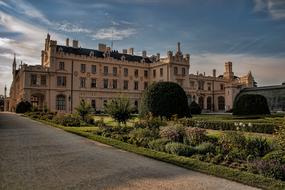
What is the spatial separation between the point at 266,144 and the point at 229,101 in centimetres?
4761

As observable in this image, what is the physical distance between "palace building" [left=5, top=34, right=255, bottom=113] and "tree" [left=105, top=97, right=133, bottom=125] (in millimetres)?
34023

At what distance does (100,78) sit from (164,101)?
136ft

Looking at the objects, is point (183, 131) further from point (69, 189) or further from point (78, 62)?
point (78, 62)

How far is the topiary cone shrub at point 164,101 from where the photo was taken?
22953 millimetres

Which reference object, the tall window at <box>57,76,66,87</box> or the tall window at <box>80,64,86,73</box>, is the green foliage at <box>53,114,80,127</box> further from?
the tall window at <box>80,64,86,73</box>

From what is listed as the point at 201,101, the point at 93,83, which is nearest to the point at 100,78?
the point at 93,83

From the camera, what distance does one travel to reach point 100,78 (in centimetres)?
6288

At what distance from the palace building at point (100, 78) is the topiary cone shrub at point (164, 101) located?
29.9m

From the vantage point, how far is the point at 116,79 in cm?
6494

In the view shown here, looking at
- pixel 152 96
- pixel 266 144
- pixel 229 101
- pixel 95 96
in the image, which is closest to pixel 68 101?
pixel 95 96

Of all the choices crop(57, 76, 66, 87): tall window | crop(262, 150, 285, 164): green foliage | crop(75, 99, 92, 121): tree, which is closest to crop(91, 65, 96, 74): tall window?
crop(57, 76, 66, 87): tall window

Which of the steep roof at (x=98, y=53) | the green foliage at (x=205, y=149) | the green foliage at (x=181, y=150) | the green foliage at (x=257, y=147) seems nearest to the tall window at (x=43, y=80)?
the steep roof at (x=98, y=53)

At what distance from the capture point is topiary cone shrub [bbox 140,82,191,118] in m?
23.0

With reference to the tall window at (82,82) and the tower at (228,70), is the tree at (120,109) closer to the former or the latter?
the tall window at (82,82)
